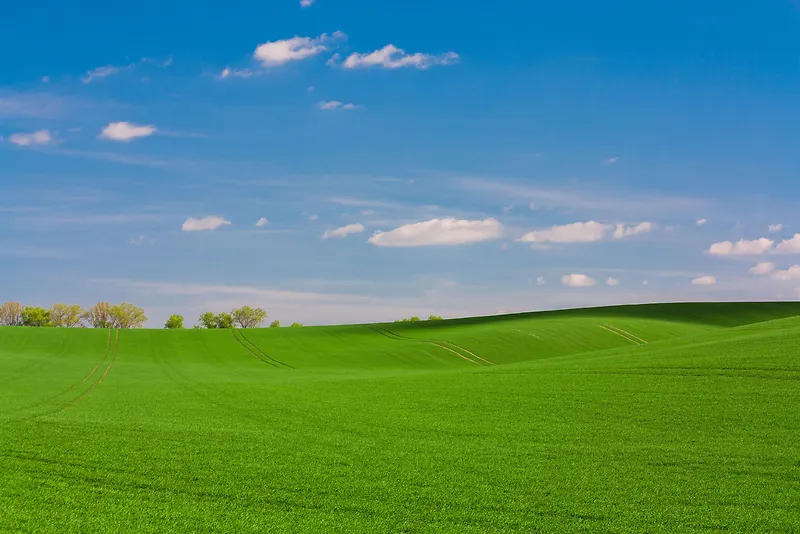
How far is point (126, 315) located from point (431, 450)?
106 m

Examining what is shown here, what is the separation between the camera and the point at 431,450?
41.4 ft

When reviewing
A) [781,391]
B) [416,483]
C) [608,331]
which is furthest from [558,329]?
[416,483]

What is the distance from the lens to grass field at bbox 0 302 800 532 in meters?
8.80

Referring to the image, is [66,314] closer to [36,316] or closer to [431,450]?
[36,316]

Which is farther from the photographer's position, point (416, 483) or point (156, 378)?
point (156, 378)

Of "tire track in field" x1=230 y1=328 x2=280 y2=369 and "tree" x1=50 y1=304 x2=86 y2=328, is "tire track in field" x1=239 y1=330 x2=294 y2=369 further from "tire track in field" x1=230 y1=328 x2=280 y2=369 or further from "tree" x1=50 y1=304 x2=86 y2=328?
"tree" x1=50 y1=304 x2=86 y2=328

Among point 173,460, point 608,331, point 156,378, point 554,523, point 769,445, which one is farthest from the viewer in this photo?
point 608,331

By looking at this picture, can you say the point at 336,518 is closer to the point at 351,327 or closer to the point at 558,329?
the point at 558,329

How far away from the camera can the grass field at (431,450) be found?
346 inches

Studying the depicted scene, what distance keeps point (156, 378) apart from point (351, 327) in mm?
30098

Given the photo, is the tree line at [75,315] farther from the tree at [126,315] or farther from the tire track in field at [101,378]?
the tire track in field at [101,378]

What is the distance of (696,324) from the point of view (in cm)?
6025

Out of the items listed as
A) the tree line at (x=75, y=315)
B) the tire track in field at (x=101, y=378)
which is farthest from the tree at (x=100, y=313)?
the tire track in field at (x=101, y=378)

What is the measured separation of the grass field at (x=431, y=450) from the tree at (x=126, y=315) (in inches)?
3265
